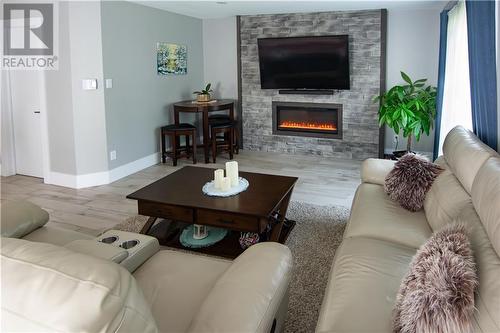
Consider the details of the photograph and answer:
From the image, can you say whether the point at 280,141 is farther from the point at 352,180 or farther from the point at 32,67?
the point at 32,67

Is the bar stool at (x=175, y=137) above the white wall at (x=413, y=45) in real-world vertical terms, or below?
below

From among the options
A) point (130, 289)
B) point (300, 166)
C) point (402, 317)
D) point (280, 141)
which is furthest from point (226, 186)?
point (280, 141)

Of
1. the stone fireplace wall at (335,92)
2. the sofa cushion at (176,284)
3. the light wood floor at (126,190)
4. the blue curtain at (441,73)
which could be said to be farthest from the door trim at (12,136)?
the blue curtain at (441,73)

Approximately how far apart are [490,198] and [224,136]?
16.9ft

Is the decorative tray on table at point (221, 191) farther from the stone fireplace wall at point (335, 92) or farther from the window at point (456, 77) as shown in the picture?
the stone fireplace wall at point (335, 92)

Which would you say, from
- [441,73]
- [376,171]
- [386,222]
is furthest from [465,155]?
[441,73]

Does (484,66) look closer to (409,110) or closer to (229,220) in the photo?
(229,220)

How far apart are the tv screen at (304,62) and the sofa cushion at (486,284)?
15.4 ft

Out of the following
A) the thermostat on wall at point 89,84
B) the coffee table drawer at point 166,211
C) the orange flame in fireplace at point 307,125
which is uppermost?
the thermostat on wall at point 89,84

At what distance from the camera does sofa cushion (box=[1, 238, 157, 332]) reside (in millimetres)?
830

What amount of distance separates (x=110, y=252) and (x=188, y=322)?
49 cm

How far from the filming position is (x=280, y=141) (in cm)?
676

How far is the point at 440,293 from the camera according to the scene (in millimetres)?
1293

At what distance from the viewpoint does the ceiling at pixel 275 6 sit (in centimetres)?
521
